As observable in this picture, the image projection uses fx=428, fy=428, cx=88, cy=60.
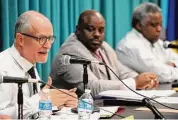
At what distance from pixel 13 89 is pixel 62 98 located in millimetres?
293

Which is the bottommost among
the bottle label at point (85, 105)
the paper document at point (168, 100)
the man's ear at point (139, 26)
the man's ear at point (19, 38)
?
the paper document at point (168, 100)

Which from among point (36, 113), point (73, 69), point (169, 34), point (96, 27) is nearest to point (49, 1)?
point (96, 27)

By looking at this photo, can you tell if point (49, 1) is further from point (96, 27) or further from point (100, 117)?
point (100, 117)

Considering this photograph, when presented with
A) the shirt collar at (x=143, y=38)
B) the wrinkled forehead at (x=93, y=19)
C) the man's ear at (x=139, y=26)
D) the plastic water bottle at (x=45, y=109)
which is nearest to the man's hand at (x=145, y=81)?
the wrinkled forehead at (x=93, y=19)

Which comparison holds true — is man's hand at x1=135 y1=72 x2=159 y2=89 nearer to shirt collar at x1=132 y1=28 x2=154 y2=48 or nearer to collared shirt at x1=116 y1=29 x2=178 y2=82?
collared shirt at x1=116 y1=29 x2=178 y2=82

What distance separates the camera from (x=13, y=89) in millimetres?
2424

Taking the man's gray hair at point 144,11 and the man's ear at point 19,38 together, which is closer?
the man's ear at point 19,38

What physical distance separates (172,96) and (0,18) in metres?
1.42

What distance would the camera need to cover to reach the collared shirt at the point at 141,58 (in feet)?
13.7

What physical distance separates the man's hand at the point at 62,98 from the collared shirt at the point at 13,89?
119mm

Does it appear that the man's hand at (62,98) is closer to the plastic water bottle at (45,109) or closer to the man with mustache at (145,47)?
the plastic water bottle at (45,109)

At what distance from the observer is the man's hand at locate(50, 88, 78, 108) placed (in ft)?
8.13

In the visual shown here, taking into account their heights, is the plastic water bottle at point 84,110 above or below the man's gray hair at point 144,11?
below

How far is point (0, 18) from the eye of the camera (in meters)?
3.28
